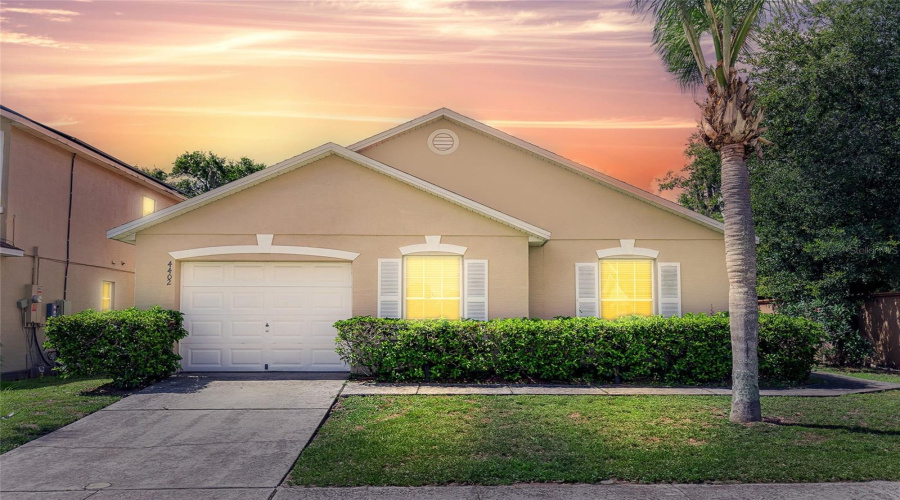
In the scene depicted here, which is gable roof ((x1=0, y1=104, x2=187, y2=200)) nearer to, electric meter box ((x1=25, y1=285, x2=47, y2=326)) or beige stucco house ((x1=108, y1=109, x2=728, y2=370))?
beige stucco house ((x1=108, y1=109, x2=728, y2=370))

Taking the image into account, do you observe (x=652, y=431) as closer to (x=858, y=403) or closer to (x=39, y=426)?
(x=858, y=403)

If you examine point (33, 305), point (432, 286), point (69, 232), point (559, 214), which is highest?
point (559, 214)

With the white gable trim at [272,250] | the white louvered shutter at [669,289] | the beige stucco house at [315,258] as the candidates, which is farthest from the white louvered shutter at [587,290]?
the white gable trim at [272,250]

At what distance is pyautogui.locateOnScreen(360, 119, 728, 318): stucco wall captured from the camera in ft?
53.9

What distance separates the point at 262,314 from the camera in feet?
47.3

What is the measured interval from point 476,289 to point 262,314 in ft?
14.8

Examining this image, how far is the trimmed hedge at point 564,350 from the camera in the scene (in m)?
12.9

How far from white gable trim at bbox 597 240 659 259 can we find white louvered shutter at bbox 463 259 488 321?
3.50 meters

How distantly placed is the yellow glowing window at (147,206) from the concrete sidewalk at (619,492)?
55.2 feet

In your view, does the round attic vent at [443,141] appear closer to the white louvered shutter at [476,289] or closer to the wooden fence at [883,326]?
the white louvered shutter at [476,289]

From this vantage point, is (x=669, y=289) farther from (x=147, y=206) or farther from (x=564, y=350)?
(x=147, y=206)

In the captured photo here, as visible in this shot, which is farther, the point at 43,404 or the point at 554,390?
the point at 554,390

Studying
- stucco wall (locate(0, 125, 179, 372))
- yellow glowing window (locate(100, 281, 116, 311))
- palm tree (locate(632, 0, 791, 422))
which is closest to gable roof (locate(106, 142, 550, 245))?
stucco wall (locate(0, 125, 179, 372))

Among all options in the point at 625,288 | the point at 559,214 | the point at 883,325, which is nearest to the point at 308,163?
the point at 559,214
